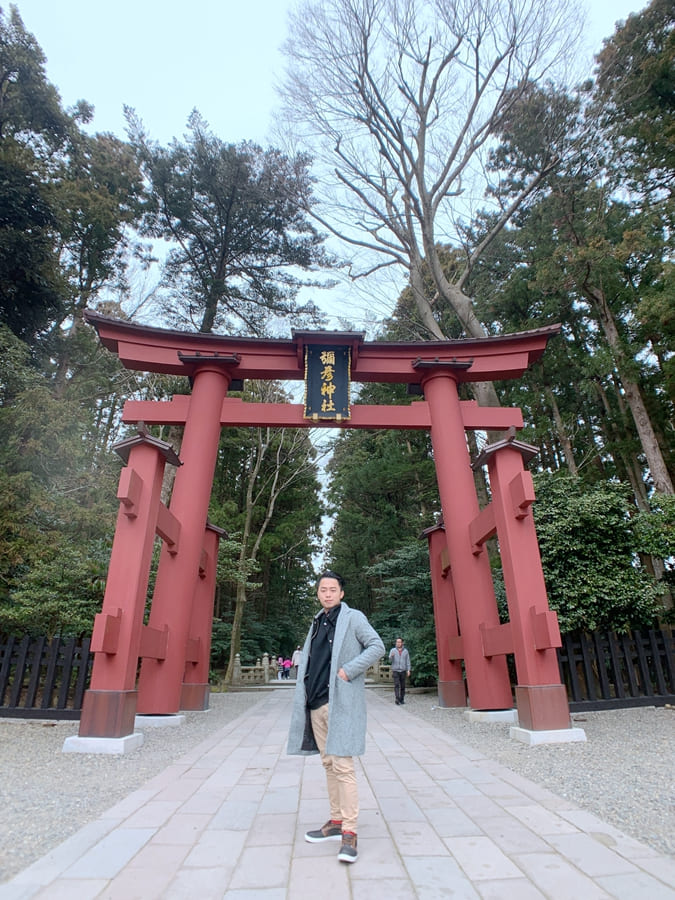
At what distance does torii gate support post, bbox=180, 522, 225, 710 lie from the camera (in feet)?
27.8

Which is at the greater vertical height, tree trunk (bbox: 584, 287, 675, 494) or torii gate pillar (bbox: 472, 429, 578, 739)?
tree trunk (bbox: 584, 287, 675, 494)

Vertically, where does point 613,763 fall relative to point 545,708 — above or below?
below

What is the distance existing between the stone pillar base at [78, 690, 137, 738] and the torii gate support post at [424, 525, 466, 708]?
5224 millimetres

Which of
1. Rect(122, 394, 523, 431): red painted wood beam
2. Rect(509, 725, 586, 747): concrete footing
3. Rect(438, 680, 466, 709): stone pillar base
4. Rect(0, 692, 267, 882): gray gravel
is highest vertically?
Rect(122, 394, 523, 431): red painted wood beam

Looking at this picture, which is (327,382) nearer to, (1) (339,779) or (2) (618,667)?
(2) (618,667)

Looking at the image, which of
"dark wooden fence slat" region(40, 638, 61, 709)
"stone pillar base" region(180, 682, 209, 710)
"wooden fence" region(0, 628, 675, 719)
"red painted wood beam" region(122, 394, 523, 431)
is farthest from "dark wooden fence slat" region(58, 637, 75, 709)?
"red painted wood beam" region(122, 394, 523, 431)

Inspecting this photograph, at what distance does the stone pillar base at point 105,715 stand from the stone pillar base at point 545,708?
428 cm

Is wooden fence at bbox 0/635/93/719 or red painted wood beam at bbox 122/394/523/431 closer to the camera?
wooden fence at bbox 0/635/93/719

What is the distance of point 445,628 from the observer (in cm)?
888

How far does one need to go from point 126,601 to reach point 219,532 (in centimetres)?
368

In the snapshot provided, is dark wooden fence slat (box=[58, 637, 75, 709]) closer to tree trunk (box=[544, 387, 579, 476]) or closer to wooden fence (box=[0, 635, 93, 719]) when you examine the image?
wooden fence (box=[0, 635, 93, 719])

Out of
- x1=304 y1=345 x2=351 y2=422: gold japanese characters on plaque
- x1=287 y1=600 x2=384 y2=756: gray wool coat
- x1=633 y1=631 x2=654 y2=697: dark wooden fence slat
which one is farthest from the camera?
x1=304 y1=345 x2=351 y2=422: gold japanese characters on plaque

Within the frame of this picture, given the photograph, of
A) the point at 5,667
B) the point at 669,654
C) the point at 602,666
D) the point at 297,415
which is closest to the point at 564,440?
the point at 669,654

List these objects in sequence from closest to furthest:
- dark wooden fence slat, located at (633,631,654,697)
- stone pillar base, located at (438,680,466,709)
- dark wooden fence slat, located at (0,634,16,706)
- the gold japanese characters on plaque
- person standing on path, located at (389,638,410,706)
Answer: dark wooden fence slat, located at (0,634,16,706), dark wooden fence slat, located at (633,631,654,697), the gold japanese characters on plaque, stone pillar base, located at (438,680,466,709), person standing on path, located at (389,638,410,706)
